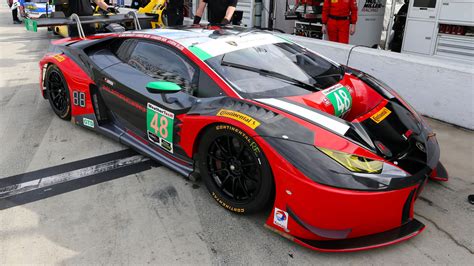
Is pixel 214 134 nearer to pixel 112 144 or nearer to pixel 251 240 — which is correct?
pixel 251 240

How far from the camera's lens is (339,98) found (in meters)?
2.87

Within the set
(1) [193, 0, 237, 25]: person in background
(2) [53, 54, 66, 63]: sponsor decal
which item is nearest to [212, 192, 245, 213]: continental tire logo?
(2) [53, 54, 66, 63]: sponsor decal

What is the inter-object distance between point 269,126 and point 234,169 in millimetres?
428

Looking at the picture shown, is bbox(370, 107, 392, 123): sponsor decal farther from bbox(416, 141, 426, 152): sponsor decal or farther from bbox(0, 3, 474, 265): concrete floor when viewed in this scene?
bbox(0, 3, 474, 265): concrete floor

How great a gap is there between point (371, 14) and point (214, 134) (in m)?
7.18

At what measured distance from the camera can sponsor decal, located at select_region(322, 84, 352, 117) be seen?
110 inches

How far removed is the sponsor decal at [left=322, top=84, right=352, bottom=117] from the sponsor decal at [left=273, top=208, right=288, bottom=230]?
88 cm

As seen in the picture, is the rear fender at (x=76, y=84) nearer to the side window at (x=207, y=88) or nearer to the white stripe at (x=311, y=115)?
the side window at (x=207, y=88)

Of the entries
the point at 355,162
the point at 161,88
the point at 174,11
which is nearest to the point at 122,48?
the point at 161,88

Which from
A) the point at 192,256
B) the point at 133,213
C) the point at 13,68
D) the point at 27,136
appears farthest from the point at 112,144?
the point at 13,68

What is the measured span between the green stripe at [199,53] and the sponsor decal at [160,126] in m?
0.49

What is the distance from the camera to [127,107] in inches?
130

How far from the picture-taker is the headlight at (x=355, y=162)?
213 centimetres

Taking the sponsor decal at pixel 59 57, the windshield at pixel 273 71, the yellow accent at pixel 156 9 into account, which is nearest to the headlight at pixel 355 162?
the windshield at pixel 273 71
